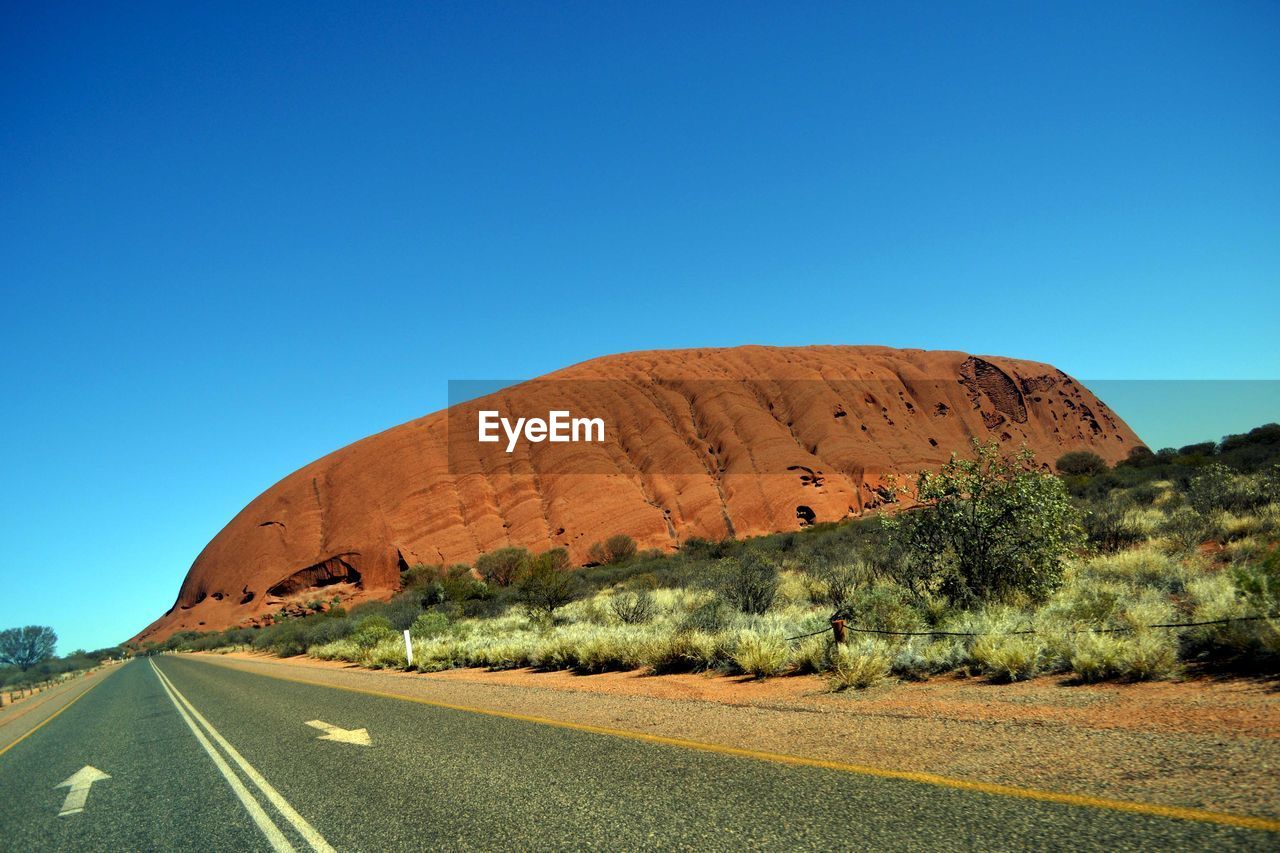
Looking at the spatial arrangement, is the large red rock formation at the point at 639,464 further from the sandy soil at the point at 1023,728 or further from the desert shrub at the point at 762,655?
the sandy soil at the point at 1023,728

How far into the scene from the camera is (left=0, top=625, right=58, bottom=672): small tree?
144m

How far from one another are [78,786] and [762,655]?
28.4 feet

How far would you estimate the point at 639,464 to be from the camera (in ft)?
232

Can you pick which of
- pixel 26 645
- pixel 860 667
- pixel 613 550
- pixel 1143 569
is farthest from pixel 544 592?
pixel 26 645

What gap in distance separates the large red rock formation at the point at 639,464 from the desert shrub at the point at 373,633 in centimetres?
3186

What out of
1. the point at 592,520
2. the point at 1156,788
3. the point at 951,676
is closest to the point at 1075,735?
the point at 1156,788

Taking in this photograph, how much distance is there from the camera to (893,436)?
75.1 metres

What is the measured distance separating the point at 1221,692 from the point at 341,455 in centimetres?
8735

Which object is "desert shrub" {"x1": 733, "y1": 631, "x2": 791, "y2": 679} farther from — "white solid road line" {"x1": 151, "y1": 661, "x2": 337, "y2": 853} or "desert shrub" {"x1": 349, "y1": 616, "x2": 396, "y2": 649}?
"desert shrub" {"x1": 349, "y1": 616, "x2": 396, "y2": 649}

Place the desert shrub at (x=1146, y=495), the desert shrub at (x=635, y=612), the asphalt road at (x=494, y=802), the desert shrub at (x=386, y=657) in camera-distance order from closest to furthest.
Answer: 1. the asphalt road at (x=494, y=802)
2. the desert shrub at (x=635, y=612)
3. the desert shrub at (x=386, y=657)
4. the desert shrub at (x=1146, y=495)

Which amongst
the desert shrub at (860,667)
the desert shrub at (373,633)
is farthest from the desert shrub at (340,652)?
the desert shrub at (860,667)

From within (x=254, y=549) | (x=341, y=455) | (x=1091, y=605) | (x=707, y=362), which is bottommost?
(x=1091, y=605)

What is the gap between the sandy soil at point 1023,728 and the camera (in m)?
4.10

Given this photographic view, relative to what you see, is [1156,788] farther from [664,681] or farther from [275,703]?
[275,703]
